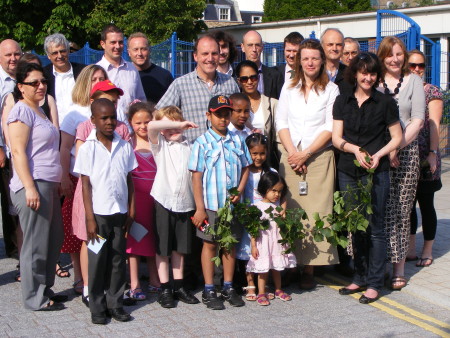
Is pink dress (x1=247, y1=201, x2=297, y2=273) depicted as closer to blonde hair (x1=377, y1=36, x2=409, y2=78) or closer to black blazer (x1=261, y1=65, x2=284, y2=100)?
black blazer (x1=261, y1=65, x2=284, y2=100)

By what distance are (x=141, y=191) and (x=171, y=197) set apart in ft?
1.14

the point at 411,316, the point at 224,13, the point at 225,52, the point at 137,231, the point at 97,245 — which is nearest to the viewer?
the point at 97,245

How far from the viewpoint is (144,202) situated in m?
6.30

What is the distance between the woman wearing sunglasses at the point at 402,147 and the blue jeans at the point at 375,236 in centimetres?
24

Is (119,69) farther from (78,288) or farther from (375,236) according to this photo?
(375,236)

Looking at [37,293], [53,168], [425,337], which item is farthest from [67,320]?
[425,337]

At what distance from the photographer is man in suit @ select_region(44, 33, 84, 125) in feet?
23.6

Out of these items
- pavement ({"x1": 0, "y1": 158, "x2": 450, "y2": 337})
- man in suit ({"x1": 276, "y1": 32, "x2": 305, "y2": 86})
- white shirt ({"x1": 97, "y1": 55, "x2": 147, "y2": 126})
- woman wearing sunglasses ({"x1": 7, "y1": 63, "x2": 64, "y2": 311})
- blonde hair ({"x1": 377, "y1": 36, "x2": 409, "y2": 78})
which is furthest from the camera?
man in suit ({"x1": 276, "y1": 32, "x2": 305, "y2": 86})

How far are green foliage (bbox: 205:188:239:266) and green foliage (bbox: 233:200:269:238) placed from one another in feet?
0.26

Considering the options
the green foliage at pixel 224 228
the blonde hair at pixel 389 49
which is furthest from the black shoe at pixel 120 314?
the blonde hair at pixel 389 49

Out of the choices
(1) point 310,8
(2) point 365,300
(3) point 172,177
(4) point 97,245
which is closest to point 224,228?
(3) point 172,177

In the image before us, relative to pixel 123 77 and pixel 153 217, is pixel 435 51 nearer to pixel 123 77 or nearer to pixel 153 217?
pixel 123 77

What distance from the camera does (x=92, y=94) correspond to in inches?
247

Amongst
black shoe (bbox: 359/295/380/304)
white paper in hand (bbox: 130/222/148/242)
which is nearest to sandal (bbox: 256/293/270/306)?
black shoe (bbox: 359/295/380/304)
